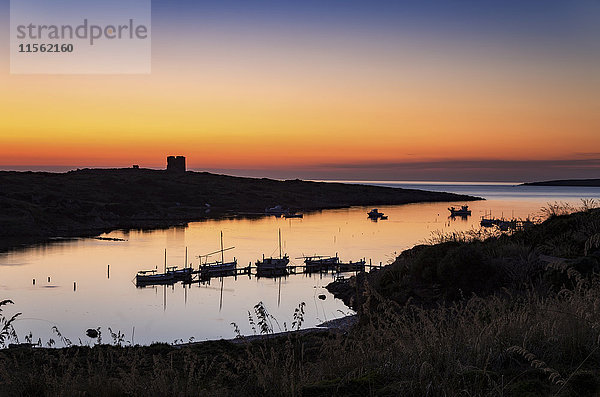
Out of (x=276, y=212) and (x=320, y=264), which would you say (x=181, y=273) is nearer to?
(x=320, y=264)

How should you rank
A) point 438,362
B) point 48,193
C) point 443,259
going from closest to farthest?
Answer: point 438,362 < point 443,259 < point 48,193

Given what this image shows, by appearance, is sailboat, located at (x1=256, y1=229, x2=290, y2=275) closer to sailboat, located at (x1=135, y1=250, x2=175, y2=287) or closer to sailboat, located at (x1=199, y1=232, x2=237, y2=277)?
sailboat, located at (x1=199, y1=232, x2=237, y2=277)

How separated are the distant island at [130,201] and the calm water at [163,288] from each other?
12.5 metres

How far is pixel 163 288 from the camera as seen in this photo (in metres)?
53.8

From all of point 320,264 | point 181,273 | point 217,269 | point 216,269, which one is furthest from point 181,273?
point 320,264

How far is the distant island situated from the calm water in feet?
40.9

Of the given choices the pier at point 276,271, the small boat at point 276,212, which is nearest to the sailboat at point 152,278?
the pier at point 276,271

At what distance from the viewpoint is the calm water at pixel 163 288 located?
124ft

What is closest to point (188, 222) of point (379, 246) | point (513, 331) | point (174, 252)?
point (174, 252)

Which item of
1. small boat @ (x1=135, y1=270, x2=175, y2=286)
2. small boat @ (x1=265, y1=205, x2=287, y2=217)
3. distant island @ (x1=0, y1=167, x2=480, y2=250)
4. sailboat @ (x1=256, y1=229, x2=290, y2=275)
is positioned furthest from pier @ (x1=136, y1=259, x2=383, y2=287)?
small boat @ (x1=265, y1=205, x2=287, y2=217)

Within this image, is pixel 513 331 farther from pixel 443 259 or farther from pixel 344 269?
pixel 344 269

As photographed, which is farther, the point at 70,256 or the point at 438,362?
the point at 70,256

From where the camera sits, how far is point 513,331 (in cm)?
498

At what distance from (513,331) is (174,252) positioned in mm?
70789
